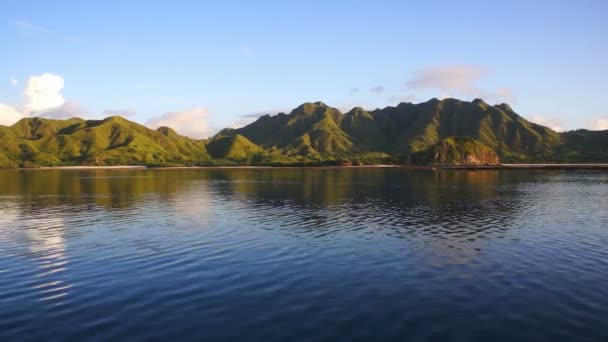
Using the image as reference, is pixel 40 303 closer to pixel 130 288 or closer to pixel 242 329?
pixel 130 288

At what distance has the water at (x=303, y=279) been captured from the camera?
24.6 metres

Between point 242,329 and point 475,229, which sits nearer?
point 242,329

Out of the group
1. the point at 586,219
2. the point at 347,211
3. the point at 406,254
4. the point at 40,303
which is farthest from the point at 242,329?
the point at 586,219

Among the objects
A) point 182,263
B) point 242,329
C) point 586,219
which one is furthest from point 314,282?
point 586,219

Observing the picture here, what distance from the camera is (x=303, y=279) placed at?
114ft

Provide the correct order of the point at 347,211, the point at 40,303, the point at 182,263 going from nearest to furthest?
the point at 40,303, the point at 182,263, the point at 347,211

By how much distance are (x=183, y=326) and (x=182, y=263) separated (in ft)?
50.8

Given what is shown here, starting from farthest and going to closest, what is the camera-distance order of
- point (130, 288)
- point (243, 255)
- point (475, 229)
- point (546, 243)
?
point (475, 229) < point (546, 243) < point (243, 255) < point (130, 288)

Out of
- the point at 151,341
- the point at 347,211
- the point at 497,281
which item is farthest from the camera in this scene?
the point at 347,211

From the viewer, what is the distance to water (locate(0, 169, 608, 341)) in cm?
2461

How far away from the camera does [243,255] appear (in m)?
43.3

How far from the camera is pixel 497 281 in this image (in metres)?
33.9

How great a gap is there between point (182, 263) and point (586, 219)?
64030 millimetres

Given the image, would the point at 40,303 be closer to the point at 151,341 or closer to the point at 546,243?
the point at 151,341
